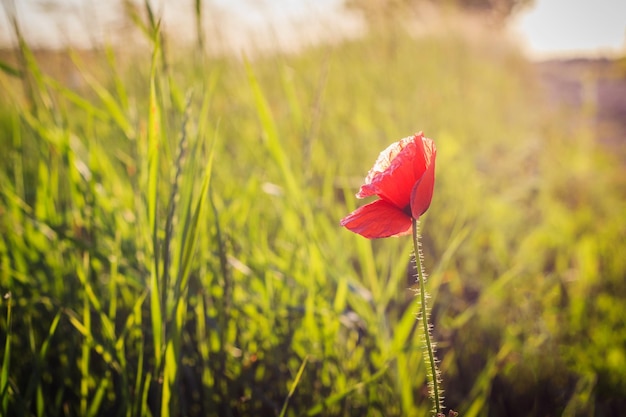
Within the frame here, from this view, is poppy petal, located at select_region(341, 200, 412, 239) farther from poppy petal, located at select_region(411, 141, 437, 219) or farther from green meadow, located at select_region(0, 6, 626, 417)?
green meadow, located at select_region(0, 6, 626, 417)

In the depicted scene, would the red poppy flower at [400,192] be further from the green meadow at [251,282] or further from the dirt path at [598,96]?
the dirt path at [598,96]

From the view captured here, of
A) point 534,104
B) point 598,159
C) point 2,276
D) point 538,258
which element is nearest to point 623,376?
point 538,258

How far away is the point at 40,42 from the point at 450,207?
1.59 meters

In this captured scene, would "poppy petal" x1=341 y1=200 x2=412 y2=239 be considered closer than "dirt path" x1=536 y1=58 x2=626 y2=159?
Yes

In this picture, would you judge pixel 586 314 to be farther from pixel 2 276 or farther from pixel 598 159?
pixel 598 159

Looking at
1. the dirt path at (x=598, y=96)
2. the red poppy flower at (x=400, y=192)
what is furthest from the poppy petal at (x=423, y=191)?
Result: the dirt path at (x=598, y=96)

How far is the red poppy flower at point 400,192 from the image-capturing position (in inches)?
18.1

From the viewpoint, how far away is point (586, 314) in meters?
1.43

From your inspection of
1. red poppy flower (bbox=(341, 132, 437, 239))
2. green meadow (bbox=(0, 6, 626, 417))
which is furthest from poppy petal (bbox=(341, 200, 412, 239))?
green meadow (bbox=(0, 6, 626, 417))

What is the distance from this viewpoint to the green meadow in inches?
29.6

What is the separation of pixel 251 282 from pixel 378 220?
627mm

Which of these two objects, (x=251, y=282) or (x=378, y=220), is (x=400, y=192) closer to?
(x=378, y=220)

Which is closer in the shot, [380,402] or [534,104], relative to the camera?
[380,402]

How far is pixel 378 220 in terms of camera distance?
1.59 feet
